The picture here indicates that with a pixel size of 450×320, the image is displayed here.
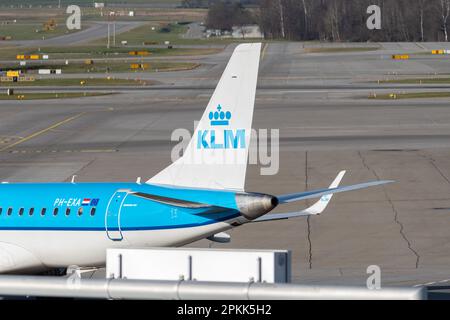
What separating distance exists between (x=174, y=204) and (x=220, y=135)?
2.30m

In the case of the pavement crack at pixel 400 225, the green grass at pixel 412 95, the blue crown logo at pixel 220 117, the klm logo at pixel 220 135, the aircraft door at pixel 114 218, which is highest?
the blue crown logo at pixel 220 117

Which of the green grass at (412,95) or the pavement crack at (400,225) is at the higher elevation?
the green grass at (412,95)

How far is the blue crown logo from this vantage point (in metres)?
29.9

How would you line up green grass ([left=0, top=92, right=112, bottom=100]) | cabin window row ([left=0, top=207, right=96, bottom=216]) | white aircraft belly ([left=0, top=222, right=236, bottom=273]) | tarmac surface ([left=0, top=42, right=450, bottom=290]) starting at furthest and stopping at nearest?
green grass ([left=0, top=92, right=112, bottom=100]), tarmac surface ([left=0, top=42, right=450, bottom=290]), cabin window row ([left=0, top=207, right=96, bottom=216]), white aircraft belly ([left=0, top=222, right=236, bottom=273])

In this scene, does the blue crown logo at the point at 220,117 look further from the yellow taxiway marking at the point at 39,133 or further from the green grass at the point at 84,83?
the green grass at the point at 84,83

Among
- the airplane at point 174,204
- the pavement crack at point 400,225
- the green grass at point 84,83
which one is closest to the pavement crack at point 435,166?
the pavement crack at point 400,225

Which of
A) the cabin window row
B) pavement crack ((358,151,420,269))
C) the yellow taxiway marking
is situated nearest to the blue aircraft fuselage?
the cabin window row

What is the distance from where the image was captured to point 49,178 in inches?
A: 2416

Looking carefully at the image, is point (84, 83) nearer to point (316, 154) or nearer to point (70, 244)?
point (316, 154)

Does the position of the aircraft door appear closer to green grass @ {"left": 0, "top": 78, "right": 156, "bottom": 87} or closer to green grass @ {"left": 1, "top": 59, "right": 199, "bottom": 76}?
green grass @ {"left": 0, "top": 78, "right": 156, "bottom": 87}

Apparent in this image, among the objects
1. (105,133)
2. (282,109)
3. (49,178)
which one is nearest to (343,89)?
(282,109)

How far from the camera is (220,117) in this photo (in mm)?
30000

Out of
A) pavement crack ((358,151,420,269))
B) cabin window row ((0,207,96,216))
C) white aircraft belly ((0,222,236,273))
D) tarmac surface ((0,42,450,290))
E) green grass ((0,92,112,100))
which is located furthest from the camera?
green grass ((0,92,112,100))

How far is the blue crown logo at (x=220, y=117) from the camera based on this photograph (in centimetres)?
2994
